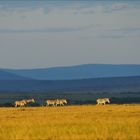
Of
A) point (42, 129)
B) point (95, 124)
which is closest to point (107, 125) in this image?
point (95, 124)

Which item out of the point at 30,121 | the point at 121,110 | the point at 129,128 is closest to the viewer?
the point at 129,128

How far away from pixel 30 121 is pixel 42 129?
15.3 ft

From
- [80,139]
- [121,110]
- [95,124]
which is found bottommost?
[80,139]

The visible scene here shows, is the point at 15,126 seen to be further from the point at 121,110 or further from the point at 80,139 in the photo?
the point at 121,110

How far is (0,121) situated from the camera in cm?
3781

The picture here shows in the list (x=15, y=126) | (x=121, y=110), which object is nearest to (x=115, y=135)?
(x=15, y=126)

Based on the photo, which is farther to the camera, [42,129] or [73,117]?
[73,117]

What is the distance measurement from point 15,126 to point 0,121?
4214 mm

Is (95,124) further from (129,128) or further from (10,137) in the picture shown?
(10,137)

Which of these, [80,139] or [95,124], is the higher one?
[95,124]

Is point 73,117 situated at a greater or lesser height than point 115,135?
greater

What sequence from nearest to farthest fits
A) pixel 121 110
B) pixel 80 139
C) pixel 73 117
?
pixel 80 139
pixel 73 117
pixel 121 110

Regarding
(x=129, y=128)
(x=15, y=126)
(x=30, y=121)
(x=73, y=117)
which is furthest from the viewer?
(x=73, y=117)

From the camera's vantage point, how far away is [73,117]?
1544 inches
